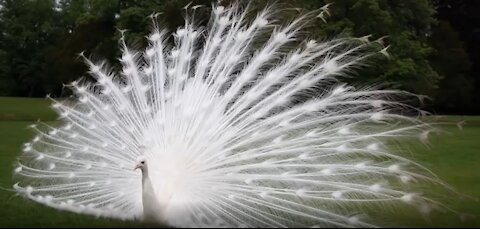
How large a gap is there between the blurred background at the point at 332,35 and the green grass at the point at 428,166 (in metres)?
A: 1.37

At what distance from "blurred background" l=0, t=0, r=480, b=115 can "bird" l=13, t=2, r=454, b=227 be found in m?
4.31

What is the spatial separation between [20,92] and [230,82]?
4249cm

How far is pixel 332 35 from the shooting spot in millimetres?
23906

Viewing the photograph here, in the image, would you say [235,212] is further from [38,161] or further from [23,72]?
[23,72]

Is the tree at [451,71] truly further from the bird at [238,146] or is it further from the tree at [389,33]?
the bird at [238,146]

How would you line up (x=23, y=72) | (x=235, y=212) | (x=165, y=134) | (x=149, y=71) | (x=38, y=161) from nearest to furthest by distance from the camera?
(x=235, y=212), (x=165, y=134), (x=149, y=71), (x=38, y=161), (x=23, y=72)

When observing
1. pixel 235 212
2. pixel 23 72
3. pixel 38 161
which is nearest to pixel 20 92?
pixel 23 72

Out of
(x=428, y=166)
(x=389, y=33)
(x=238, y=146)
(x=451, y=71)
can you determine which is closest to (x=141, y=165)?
(x=238, y=146)

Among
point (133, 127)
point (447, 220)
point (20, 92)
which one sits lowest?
point (447, 220)

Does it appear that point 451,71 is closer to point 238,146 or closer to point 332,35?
point 332,35

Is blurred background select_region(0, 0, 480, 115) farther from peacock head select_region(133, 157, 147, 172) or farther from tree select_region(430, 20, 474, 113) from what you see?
peacock head select_region(133, 157, 147, 172)

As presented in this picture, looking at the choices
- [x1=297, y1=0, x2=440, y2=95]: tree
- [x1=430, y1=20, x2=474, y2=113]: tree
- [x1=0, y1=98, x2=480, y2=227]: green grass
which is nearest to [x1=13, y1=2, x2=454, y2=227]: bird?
[x1=0, y1=98, x2=480, y2=227]: green grass

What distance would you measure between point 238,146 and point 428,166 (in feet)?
19.3

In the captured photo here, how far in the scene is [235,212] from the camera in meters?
6.56
